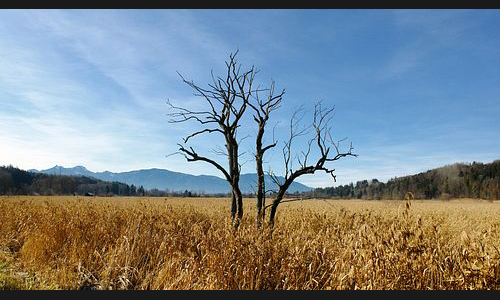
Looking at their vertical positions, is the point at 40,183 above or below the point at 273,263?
above

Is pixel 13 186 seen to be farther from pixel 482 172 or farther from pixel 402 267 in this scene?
pixel 482 172

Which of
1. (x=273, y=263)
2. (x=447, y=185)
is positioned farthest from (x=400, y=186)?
(x=273, y=263)

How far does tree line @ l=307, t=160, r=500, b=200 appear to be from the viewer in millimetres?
91438

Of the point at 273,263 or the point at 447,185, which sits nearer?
the point at 273,263

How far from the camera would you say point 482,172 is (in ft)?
339

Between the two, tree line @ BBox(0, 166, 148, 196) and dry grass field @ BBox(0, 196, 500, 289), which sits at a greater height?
tree line @ BBox(0, 166, 148, 196)

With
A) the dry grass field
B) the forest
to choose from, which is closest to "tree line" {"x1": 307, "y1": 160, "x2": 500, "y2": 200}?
the forest

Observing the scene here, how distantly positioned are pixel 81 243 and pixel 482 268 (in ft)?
24.3

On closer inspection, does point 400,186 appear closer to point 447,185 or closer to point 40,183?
point 447,185

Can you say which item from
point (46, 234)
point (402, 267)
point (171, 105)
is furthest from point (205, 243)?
point (171, 105)

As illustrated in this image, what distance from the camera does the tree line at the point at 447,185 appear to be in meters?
91.4

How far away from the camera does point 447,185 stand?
10444 centimetres

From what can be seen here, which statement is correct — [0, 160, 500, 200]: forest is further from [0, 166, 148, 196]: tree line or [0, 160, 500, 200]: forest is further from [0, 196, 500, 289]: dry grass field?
[0, 196, 500, 289]: dry grass field

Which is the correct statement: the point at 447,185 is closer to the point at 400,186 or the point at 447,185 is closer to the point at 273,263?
the point at 400,186
